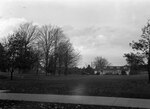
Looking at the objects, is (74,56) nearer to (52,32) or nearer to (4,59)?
(52,32)

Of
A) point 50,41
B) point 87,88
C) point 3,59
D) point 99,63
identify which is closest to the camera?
point 87,88

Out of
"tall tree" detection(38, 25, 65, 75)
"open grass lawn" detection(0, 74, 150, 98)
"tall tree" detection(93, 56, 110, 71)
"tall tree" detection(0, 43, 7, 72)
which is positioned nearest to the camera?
"open grass lawn" detection(0, 74, 150, 98)

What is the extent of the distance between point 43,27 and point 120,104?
64980mm

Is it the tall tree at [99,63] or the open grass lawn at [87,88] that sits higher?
the tall tree at [99,63]

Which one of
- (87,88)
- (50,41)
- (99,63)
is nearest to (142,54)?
(87,88)

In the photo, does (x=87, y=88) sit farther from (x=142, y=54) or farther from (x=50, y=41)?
(x=50, y=41)

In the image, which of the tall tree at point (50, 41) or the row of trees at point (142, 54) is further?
the tall tree at point (50, 41)

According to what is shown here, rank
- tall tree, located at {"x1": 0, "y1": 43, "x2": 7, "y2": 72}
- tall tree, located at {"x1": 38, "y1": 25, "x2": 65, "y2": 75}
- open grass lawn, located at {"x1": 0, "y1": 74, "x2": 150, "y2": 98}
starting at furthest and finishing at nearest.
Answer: tall tree, located at {"x1": 38, "y1": 25, "x2": 65, "y2": 75} → tall tree, located at {"x1": 0, "y1": 43, "x2": 7, "y2": 72} → open grass lawn, located at {"x1": 0, "y1": 74, "x2": 150, "y2": 98}

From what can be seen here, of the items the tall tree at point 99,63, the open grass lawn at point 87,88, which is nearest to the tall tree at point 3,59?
the open grass lawn at point 87,88

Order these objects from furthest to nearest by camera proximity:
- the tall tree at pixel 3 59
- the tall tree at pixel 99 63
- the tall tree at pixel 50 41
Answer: the tall tree at pixel 99 63, the tall tree at pixel 50 41, the tall tree at pixel 3 59

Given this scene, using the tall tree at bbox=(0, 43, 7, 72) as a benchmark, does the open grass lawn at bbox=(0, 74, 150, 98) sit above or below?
below

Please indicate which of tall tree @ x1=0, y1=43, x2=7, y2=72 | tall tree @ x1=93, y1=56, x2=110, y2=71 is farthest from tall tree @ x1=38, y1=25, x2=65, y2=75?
tall tree @ x1=93, y1=56, x2=110, y2=71

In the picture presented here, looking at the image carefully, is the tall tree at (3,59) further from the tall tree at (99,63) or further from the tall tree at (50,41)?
the tall tree at (99,63)

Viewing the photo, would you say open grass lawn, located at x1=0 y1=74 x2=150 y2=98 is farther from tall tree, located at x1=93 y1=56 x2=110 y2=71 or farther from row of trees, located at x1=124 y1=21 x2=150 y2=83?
tall tree, located at x1=93 y1=56 x2=110 y2=71
